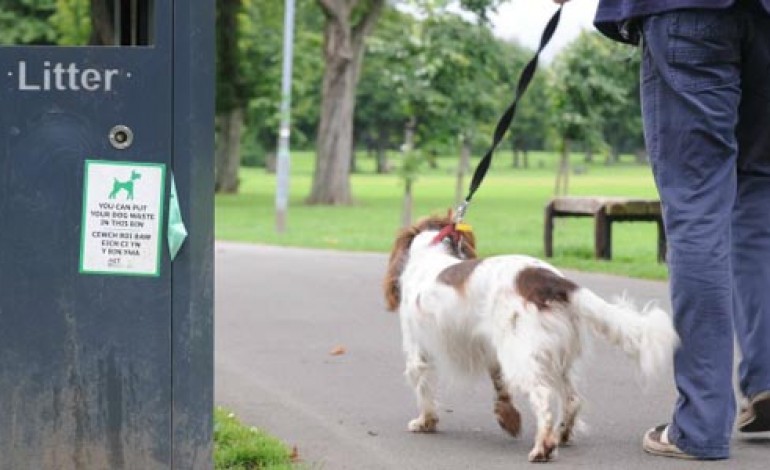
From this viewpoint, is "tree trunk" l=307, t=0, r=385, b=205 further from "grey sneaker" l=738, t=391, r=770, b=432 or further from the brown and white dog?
"grey sneaker" l=738, t=391, r=770, b=432

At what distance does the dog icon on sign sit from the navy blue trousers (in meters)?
1.87

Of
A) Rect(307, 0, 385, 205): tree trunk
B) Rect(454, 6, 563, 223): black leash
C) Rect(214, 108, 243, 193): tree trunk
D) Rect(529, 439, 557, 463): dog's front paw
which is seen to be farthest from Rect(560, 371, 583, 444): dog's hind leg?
Rect(214, 108, 243, 193): tree trunk

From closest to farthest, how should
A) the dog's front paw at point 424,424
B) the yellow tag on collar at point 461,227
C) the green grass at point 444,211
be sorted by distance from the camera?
the dog's front paw at point 424,424
the yellow tag on collar at point 461,227
the green grass at point 444,211

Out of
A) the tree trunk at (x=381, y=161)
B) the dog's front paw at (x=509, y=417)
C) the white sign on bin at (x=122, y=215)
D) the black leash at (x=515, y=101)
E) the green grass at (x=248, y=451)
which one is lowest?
the tree trunk at (x=381, y=161)

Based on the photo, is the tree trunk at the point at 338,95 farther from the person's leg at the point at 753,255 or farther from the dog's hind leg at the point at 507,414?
the person's leg at the point at 753,255

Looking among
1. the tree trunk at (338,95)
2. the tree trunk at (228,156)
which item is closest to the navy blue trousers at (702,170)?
the tree trunk at (338,95)

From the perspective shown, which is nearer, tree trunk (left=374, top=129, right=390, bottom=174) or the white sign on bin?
the white sign on bin

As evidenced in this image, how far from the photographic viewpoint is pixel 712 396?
4.82 m

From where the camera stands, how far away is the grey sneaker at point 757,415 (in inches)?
204

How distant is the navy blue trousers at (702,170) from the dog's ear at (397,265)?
4.61 ft

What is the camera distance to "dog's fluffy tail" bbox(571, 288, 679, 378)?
16.0 ft

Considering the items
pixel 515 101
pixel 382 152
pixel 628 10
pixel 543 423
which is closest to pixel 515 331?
pixel 543 423

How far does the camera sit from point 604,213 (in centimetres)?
1455

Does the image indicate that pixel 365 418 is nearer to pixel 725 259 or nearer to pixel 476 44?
pixel 725 259
